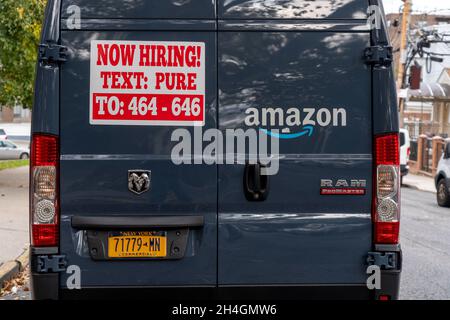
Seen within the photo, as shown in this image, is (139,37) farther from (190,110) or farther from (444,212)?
(444,212)

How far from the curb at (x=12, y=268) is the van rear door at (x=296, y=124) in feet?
13.0

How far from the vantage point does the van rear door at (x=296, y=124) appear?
4.31 meters

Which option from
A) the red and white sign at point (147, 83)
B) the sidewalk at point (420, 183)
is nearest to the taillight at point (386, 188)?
the red and white sign at point (147, 83)

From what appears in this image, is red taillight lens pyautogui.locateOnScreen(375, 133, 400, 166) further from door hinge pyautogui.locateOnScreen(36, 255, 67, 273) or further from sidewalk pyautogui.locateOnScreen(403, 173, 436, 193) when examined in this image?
sidewalk pyautogui.locateOnScreen(403, 173, 436, 193)

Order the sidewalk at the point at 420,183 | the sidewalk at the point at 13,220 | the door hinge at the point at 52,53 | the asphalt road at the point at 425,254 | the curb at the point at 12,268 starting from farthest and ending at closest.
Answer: the sidewalk at the point at 420,183
the sidewalk at the point at 13,220
the curb at the point at 12,268
the asphalt road at the point at 425,254
the door hinge at the point at 52,53

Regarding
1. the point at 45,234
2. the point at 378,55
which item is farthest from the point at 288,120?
the point at 45,234

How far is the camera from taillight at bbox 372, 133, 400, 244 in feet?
14.2

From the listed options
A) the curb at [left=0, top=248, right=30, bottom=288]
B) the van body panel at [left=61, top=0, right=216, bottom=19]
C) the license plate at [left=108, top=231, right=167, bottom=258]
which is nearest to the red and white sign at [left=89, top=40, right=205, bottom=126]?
the van body panel at [left=61, top=0, right=216, bottom=19]

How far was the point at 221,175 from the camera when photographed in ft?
14.2

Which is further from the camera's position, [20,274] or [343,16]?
[20,274]

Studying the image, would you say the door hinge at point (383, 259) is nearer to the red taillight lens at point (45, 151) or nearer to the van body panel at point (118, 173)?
the van body panel at point (118, 173)
